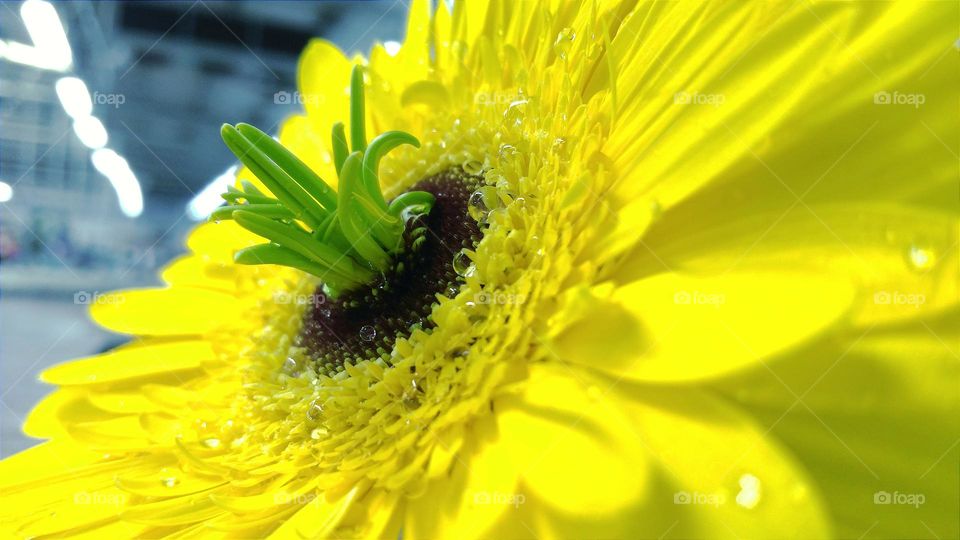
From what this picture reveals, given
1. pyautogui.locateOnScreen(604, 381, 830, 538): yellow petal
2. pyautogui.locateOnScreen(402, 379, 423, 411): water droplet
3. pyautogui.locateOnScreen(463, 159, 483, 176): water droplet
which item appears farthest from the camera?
pyautogui.locateOnScreen(463, 159, 483, 176): water droplet

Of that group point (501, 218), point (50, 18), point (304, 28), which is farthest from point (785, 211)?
point (50, 18)

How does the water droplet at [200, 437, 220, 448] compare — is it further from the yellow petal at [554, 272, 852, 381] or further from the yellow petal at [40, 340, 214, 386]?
the yellow petal at [554, 272, 852, 381]

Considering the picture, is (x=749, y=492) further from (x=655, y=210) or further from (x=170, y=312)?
(x=170, y=312)

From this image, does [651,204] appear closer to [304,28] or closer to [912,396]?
[912,396]

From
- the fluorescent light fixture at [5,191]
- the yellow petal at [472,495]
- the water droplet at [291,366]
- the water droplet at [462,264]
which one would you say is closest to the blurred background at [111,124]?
the fluorescent light fixture at [5,191]

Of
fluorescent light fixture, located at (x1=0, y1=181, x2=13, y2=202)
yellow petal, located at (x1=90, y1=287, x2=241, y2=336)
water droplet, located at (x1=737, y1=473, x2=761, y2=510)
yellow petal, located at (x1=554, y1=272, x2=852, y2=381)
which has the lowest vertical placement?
water droplet, located at (x1=737, y1=473, x2=761, y2=510)

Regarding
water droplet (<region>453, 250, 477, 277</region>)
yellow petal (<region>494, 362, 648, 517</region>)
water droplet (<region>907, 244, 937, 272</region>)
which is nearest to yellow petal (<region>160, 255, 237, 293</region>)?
water droplet (<region>453, 250, 477, 277</region>)

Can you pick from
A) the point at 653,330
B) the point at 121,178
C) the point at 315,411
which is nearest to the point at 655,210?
the point at 653,330

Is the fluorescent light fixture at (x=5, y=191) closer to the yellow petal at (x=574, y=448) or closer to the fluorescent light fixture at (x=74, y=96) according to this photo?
the fluorescent light fixture at (x=74, y=96)
